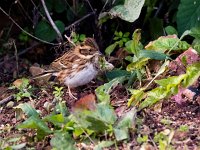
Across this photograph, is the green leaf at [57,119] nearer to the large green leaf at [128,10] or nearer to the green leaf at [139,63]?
the green leaf at [139,63]

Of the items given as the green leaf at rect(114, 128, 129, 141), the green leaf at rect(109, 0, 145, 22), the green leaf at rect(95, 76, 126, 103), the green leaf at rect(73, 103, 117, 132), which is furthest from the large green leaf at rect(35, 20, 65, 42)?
the green leaf at rect(114, 128, 129, 141)

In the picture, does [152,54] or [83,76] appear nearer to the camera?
[152,54]

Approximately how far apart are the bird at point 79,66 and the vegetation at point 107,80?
11 centimetres

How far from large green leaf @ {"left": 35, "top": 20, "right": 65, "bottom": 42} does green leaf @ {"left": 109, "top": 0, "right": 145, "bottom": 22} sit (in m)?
0.72

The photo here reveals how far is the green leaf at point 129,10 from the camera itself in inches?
249

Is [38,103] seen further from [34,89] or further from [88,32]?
[88,32]

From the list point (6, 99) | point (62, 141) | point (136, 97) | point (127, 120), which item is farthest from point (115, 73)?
point (62, 141)

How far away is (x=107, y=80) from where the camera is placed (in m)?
6.18

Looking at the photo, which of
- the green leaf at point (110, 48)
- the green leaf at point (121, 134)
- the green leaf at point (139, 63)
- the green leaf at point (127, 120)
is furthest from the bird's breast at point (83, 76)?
the green leaf at point (121, 134)

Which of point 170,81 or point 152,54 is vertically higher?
point 152,54

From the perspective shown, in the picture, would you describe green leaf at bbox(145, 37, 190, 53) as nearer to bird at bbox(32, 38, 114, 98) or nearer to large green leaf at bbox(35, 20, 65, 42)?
bird at bbox(32, 38, 114, 98)

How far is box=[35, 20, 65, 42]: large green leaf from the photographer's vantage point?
22.9ft

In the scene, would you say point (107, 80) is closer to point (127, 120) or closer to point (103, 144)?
point (127, 120)

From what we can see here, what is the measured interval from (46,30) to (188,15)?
67.3 inches
